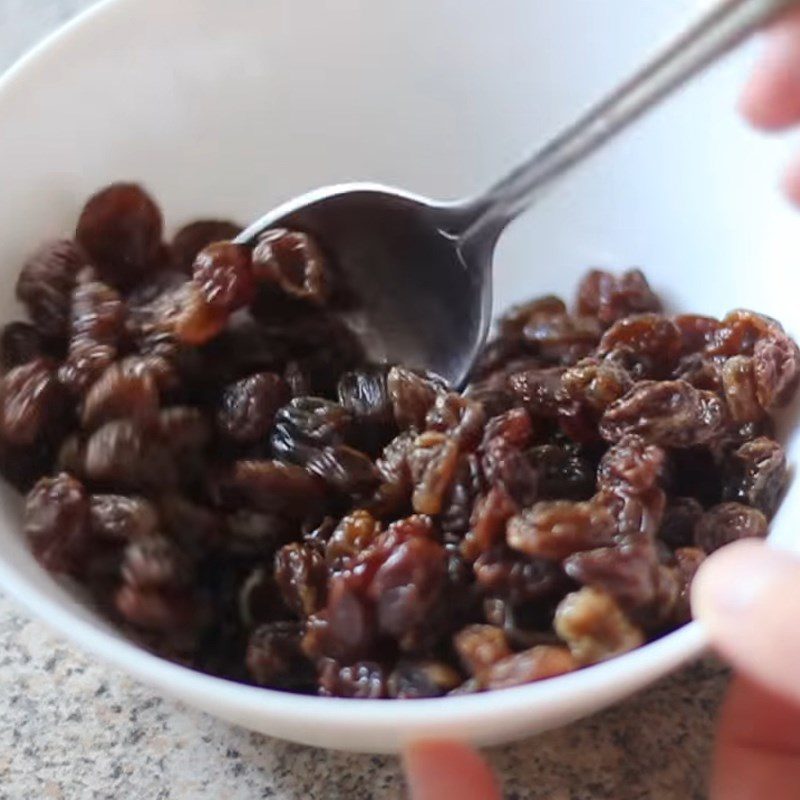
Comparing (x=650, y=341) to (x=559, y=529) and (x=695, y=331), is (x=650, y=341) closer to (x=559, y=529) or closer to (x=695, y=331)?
(x=695, y=331)

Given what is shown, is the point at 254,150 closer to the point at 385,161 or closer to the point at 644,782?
the point at 385,161

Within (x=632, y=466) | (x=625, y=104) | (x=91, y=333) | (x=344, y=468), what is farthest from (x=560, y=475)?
(x=91, y=333)

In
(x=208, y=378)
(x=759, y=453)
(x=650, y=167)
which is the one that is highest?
(x=208, y=378)

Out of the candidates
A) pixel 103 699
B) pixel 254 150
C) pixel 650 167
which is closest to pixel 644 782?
pixel 103 699

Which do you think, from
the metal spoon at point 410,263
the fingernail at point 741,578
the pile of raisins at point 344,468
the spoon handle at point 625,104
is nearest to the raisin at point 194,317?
the pile of raisins at point 344,468

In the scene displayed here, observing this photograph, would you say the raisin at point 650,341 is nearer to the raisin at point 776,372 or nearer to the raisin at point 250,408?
the raisin at point 776,372

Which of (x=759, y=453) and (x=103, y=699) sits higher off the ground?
(x=103, y=699)

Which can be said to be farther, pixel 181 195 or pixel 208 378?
pixel 181 195
